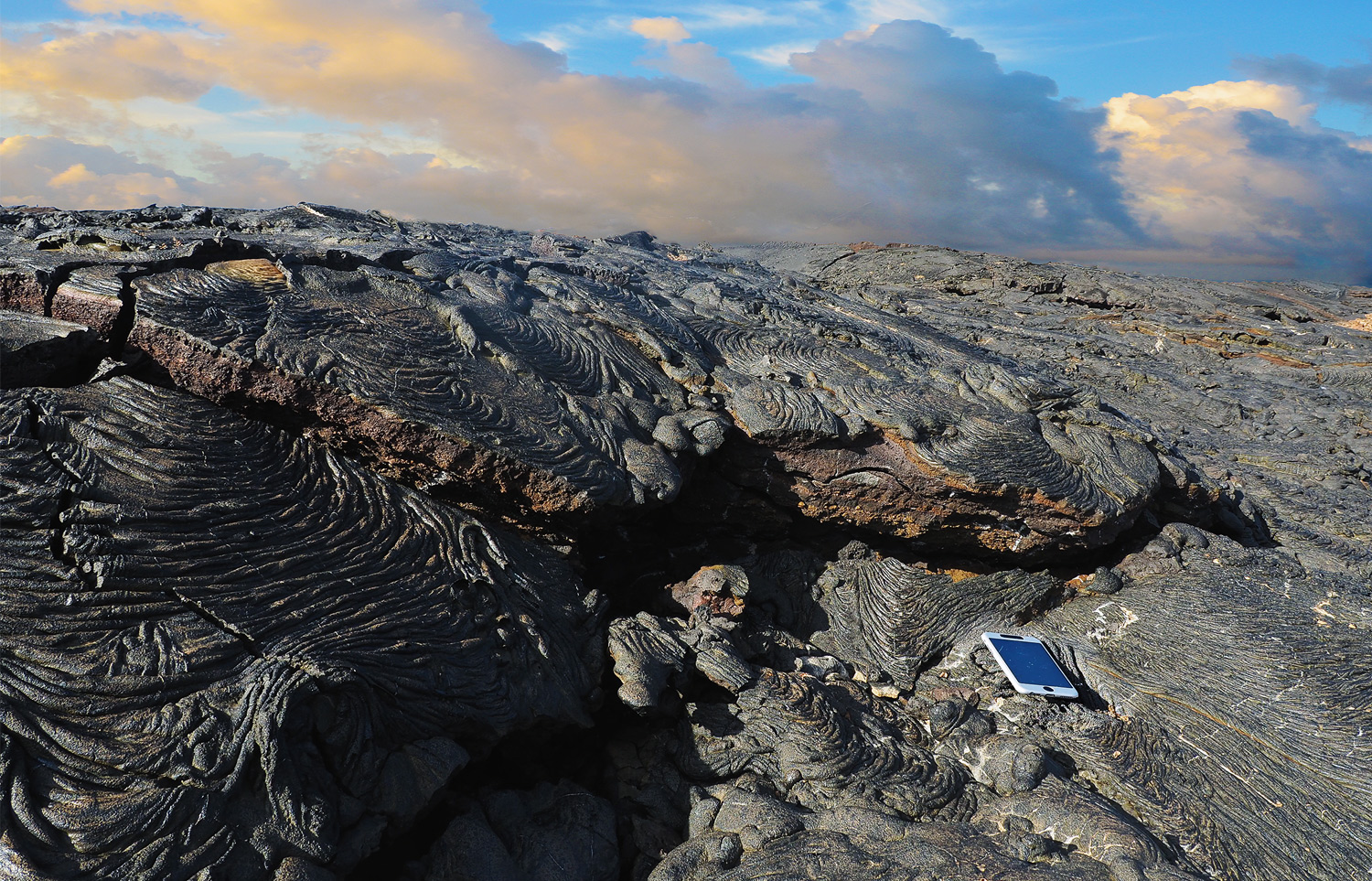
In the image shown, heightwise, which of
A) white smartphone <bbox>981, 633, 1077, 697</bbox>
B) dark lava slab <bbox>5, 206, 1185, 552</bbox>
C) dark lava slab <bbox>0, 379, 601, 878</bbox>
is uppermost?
dark lava slab <bbox>5, 206, 1185, 552</bbox>

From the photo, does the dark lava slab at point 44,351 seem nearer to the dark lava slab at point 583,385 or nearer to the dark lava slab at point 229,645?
the dark lava slab at point 583,385

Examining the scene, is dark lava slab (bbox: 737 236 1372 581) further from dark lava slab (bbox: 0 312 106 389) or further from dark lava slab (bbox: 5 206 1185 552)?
dark lava slab (bbox: 0 312 106 389)

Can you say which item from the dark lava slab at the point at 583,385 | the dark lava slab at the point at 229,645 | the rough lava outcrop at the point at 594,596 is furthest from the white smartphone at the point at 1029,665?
the dark lava slab at the point at 229,645

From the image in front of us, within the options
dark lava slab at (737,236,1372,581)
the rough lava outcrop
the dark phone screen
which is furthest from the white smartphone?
dark lava slab at (737,236,1372,581)

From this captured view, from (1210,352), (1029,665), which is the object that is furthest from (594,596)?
(1210,352)

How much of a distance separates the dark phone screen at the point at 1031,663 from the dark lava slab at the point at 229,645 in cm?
279

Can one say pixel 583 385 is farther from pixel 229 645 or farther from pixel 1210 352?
pixel 1210 352

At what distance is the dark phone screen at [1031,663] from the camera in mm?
4820

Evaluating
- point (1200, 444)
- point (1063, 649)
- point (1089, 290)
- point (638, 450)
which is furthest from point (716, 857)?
point (1089, 290)

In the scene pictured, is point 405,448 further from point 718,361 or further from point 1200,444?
point 1200,444

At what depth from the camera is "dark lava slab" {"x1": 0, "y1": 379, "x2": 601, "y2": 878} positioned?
250 centimetres

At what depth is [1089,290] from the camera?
14.7 m

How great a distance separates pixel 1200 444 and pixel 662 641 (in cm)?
745

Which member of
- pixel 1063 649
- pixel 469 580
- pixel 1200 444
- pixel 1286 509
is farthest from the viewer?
pixel 1200 444
